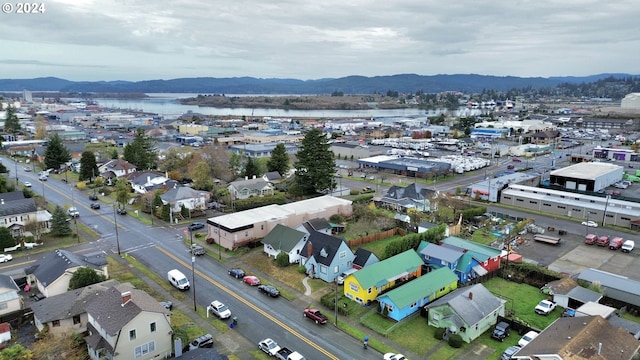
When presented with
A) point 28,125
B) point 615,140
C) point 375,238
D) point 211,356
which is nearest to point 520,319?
point 375,238

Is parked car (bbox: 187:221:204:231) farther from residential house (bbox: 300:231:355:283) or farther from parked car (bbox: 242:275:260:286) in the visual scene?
residential house (bbox: 300:231:355:283)

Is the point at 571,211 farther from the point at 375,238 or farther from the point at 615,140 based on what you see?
the point at 615,140

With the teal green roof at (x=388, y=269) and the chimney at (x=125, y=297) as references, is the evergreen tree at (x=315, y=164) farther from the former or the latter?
the chimney at (x=125, y=297)

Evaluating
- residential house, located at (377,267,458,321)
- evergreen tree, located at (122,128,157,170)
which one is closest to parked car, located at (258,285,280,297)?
residential house, located at (377,267,458,321)

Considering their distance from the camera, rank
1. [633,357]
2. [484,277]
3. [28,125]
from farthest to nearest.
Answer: [28,125] → [484,277] → [633,357]

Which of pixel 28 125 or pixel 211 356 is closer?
pixel 211 356
